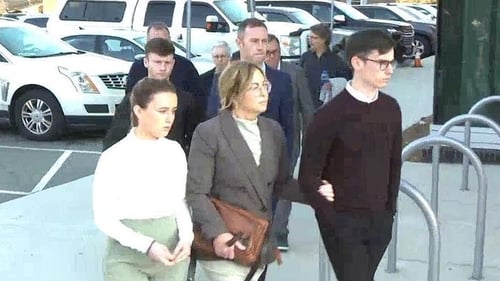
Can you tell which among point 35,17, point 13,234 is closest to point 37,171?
point 13,234

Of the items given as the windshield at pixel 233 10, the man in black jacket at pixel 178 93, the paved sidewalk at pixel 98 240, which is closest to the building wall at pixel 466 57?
the paved sidewalk at pixel 98 240

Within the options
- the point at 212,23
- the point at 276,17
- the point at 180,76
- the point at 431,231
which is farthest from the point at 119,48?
the point at 431,231

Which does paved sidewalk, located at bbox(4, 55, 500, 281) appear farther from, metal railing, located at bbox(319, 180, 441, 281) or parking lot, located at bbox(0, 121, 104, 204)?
metal railing, located at bbox(319, 180, 441, 281)

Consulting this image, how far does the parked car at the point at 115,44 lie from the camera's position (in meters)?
13.8

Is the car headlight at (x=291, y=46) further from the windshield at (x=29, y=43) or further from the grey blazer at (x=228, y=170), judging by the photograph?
the grey blazer at (x=228, y=170)

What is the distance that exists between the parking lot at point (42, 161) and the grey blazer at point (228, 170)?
16.3 ft

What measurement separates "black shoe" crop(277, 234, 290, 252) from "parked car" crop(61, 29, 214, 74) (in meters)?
7.48

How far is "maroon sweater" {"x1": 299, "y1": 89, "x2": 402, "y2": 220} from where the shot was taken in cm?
365


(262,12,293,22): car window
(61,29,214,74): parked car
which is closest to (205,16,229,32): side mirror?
(61,29,214,74): parked car

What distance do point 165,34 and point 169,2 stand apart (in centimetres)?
1105

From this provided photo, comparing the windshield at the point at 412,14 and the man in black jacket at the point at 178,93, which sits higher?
the man in black jacket at the point at 178,93

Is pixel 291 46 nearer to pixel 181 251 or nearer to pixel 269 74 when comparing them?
pixel 269 74

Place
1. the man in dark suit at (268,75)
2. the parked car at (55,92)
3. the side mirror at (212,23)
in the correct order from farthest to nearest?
the side mirror at (212,23), the parked car at (55,92), the man in dark suit at (268,75)

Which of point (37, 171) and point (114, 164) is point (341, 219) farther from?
point (37, 171)
